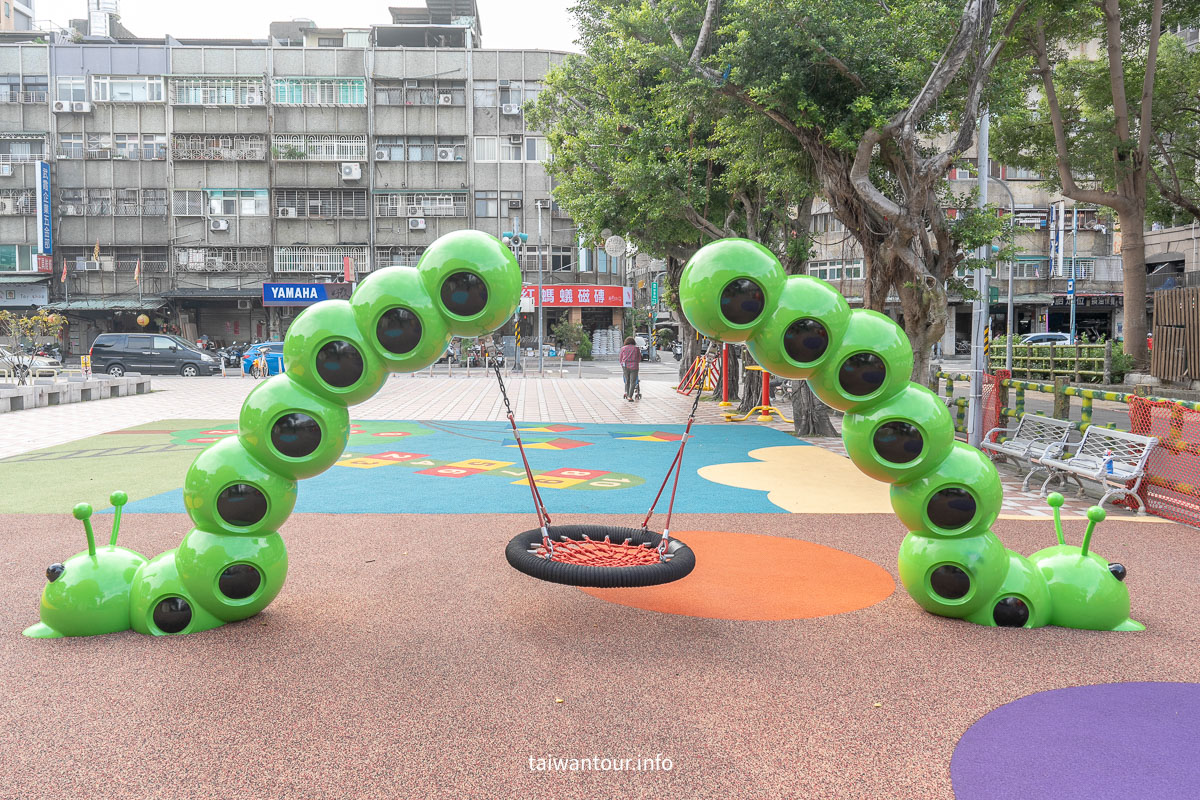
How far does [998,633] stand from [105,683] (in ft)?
17.0

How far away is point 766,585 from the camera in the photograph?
19.5 ft

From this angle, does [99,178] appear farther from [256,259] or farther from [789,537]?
[789,537]

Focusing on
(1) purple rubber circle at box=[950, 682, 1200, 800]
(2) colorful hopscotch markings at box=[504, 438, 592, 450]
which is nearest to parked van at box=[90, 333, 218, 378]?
(2) colorful hopscotch markings at box=[504, 438, 592, 450]

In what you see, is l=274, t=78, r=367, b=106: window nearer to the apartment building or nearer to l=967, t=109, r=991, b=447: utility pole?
the apartment building

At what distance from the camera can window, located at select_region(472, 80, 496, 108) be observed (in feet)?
143

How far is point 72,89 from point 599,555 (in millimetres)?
49861

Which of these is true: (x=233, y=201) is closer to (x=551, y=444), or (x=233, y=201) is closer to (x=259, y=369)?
(x=259, y=369)

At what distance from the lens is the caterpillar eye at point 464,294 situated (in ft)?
15.4

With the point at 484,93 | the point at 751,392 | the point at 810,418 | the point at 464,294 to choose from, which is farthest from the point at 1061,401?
the point at 484,93

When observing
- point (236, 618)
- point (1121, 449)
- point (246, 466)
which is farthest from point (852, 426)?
point (1121, 449)

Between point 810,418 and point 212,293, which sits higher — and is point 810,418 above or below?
below

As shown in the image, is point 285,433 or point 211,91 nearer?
point 285,433

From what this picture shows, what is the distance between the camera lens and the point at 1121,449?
866 centimetres

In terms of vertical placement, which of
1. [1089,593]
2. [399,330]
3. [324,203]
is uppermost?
[324,203]
